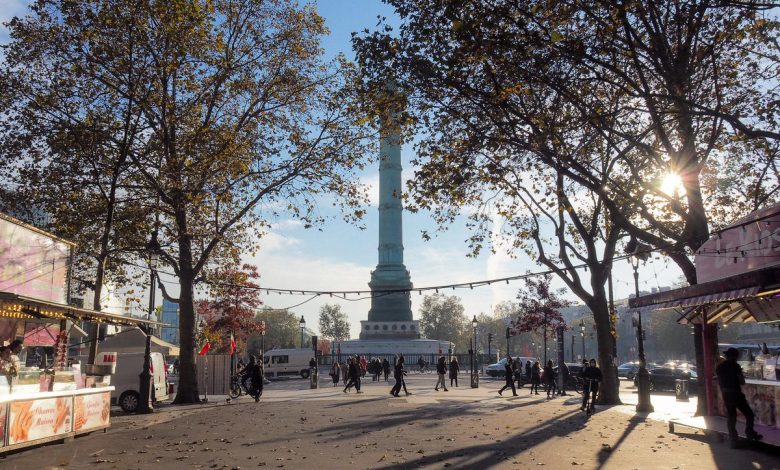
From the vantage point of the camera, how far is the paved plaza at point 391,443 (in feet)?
33.4

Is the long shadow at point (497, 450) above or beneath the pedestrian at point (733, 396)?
beneath

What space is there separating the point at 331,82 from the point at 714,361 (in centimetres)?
1682

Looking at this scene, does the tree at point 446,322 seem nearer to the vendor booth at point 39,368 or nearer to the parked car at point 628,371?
the parked car at point 628,371

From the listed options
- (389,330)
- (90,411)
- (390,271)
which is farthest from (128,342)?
(389,330)

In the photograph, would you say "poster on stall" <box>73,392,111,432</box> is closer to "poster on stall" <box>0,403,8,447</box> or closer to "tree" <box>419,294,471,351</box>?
"poster on stall" <box>0,403,8,447</box>

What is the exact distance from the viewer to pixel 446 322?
412ft

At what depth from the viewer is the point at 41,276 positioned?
15641mm

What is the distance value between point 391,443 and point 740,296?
22.7 feet

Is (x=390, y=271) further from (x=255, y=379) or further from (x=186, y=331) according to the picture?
(x=186, y=331)

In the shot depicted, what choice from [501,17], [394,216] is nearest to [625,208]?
[501,17]

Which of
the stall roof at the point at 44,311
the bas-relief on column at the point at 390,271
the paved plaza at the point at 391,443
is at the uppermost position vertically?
the bas-relief on column at the point at 390,271

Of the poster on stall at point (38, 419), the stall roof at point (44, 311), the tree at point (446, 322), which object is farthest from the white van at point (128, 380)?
the tree at point (446, 322)

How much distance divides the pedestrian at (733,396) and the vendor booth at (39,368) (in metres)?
12.5

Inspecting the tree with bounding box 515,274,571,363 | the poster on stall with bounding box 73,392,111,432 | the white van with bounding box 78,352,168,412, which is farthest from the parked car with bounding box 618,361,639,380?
the poster on stall with bounding box 73,392,111,432
